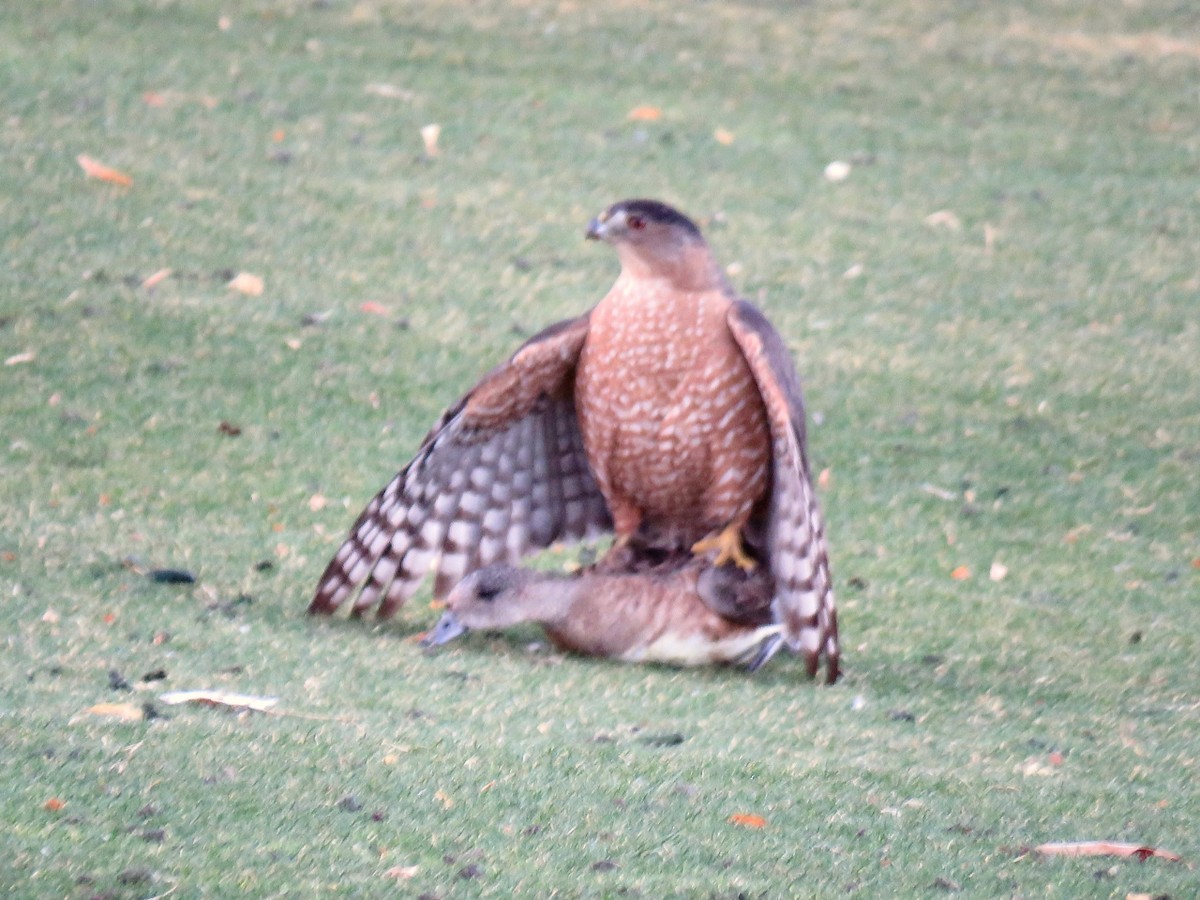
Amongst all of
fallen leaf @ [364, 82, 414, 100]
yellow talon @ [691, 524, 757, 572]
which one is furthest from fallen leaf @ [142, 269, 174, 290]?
yellow talon @ [691, 524, 757, 572]

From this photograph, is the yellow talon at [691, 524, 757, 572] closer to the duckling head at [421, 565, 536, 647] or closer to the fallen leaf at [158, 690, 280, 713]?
the duckling head at [421, 565, 536, 647]

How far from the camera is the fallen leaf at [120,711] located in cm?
423

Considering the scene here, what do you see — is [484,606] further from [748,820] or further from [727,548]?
[748,820]

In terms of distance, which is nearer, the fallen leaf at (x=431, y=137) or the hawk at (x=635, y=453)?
the hawk at (x=635, y=453)

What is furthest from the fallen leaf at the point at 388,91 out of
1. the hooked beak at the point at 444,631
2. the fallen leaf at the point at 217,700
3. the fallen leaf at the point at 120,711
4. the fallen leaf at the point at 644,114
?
the fallen leaf at the point at 120,711

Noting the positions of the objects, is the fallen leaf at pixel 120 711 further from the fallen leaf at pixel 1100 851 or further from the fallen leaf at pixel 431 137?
the fallen leaf at pixel 431 137

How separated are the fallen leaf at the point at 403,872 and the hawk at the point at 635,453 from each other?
1.71 m

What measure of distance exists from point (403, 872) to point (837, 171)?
742cm

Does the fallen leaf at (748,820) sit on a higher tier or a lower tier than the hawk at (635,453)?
lower

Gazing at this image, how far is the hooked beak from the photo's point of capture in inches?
210

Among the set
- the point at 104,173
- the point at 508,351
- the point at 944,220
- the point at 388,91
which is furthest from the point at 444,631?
the point at 388,91

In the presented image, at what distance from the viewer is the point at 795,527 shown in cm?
508

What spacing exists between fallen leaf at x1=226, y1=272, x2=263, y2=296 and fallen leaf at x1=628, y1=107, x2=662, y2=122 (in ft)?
10.4

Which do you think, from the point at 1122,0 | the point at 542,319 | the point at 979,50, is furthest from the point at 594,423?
the point at 1122,0
